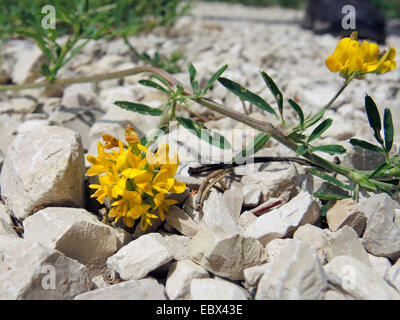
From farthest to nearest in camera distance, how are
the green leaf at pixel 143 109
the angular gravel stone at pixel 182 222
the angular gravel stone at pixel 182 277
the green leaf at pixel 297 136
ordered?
the green leaf at pixel 143 109, the green leaf at pixel 297 136, the angular gravel stone at pixel 182 222, the angular gravel stone at pixel 182 277

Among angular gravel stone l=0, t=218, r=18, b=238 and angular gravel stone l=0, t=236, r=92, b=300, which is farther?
angular gravel stone l=0, t=218, r=18, b=238

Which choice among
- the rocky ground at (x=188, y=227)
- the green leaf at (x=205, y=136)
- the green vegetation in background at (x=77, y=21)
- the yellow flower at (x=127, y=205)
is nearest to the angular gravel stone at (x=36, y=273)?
the rocky ground at (x=188, y=227)

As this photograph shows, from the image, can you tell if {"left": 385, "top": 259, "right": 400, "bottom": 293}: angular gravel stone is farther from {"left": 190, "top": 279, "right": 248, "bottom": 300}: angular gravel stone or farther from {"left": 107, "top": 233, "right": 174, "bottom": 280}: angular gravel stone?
{"left": 107, "top": 233, "right": 174, "bottom": 280}: angular gravel stone

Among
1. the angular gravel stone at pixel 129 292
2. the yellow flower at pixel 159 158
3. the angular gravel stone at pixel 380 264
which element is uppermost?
the yellow flower at pixel 159 158

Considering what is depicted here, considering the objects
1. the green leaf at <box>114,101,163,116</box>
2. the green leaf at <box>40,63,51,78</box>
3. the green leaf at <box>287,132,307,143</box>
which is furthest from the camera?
the green leaf at <box>40,63,51,78</box>

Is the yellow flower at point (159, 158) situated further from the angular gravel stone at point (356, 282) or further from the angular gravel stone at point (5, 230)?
the angular gravel stone at point (356, 282)

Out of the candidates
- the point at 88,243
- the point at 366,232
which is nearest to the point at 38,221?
the point at 88,243

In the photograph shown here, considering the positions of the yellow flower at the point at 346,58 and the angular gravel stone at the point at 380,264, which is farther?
the yellow flower at the point at 346,58

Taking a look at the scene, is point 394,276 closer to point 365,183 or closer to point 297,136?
point 365,183

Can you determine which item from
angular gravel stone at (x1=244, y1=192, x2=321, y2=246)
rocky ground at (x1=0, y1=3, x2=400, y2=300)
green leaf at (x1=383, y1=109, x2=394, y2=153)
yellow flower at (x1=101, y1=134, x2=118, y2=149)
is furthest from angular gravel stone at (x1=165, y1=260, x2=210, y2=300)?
green leaf at (x1=383, y1=109, x2=394, y2=153)
